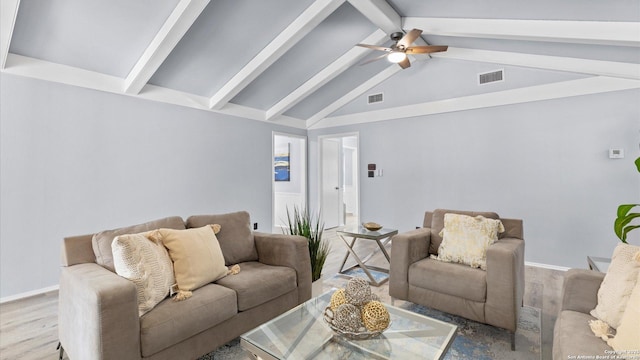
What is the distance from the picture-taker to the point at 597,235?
11.3 feet

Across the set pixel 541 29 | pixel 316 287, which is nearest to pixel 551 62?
pixel 541 29

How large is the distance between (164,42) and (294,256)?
8.18ft

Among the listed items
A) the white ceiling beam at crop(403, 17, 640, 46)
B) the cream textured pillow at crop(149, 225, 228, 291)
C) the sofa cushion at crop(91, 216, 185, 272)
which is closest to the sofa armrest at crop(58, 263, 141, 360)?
the sofa cushion at crop(91, 216, 185, 272)

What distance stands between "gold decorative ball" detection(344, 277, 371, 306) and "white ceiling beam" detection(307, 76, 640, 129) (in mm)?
3842

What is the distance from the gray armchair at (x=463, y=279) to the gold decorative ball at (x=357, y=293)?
3.43 ft

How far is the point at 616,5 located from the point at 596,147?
1801 mm

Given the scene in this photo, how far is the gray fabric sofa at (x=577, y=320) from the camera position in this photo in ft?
3.88

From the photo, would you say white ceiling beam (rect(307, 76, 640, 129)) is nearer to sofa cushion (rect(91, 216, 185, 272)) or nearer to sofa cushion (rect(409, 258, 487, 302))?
sofa cushion (rect(409, 258, 487, 302))

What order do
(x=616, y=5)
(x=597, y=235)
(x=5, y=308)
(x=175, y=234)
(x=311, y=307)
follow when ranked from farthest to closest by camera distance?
(x=597, y=235), (x=5, y=308), (x=616, y=5), (x=175, y=234), (x=311, y=307)

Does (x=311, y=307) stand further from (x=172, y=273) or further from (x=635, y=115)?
(x=635, y=115)

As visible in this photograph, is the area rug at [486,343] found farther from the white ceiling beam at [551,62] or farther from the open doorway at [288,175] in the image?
the open doorway at [288,175]

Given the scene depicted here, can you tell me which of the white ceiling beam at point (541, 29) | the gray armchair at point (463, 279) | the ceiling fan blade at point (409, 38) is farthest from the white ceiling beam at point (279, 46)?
the gray armchair at point (463, 279)

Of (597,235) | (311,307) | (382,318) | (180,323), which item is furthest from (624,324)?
(597,235)

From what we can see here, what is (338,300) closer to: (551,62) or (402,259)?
(402,259)
